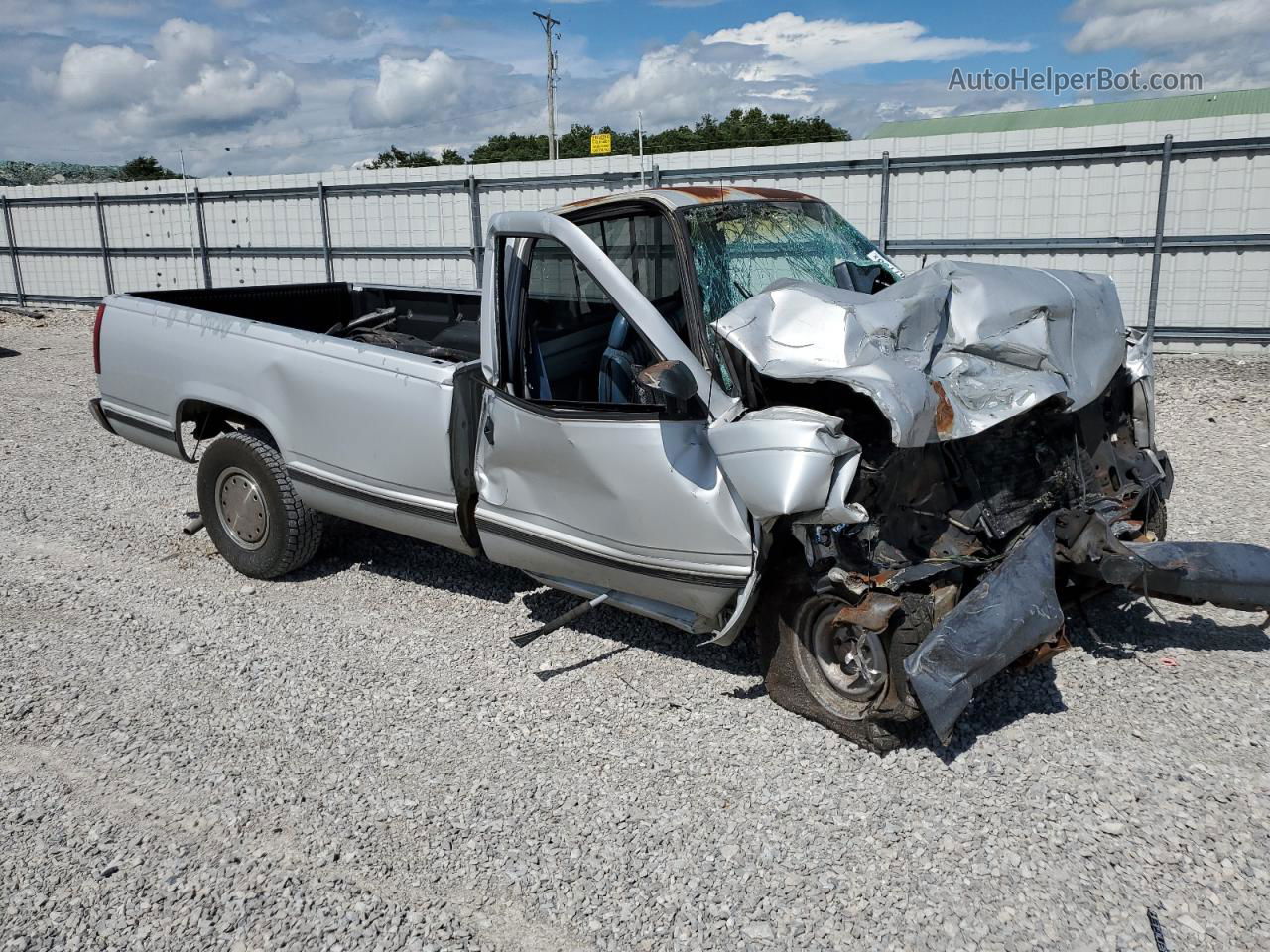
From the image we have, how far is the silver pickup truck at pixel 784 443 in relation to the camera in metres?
3.34

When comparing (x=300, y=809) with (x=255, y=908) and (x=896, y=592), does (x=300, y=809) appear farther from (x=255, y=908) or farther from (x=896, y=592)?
(x=896, y=592)

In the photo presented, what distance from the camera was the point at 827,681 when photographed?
372 cm

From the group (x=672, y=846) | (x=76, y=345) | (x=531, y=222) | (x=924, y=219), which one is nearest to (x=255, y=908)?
(x=672, y=846)

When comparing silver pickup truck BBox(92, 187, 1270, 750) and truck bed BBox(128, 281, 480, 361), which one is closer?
silver pickup truck BBox(92, 187, 1270, 750)

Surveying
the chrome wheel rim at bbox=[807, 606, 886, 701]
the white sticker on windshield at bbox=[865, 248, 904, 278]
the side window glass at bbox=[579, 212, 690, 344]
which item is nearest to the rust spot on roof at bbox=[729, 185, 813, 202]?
the white sticker on windshield at bbox=[865, 248, 904, 278]

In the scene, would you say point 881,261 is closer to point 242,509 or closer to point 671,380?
point 671,380

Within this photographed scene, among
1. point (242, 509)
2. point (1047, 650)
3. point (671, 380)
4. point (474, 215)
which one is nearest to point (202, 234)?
point (474, 215)

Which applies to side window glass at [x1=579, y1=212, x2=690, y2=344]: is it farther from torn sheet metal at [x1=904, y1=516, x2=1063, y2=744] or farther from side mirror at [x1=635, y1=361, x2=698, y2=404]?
torn sheet metal at [x1=904, y1=516, x2=1063, y2=744]

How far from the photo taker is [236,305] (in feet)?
21.5

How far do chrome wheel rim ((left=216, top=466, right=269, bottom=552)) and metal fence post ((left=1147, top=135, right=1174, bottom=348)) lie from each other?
9.53m

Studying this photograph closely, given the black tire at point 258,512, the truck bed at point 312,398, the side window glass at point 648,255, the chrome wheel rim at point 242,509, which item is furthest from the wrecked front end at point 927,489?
the chrome wheel rim at point 242,509

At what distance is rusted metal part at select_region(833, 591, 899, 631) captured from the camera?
3301 millimetres

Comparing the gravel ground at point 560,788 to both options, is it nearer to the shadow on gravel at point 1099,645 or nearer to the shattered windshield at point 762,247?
the shadow on gravel at point 1099,645

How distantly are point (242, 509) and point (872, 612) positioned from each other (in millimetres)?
3594
